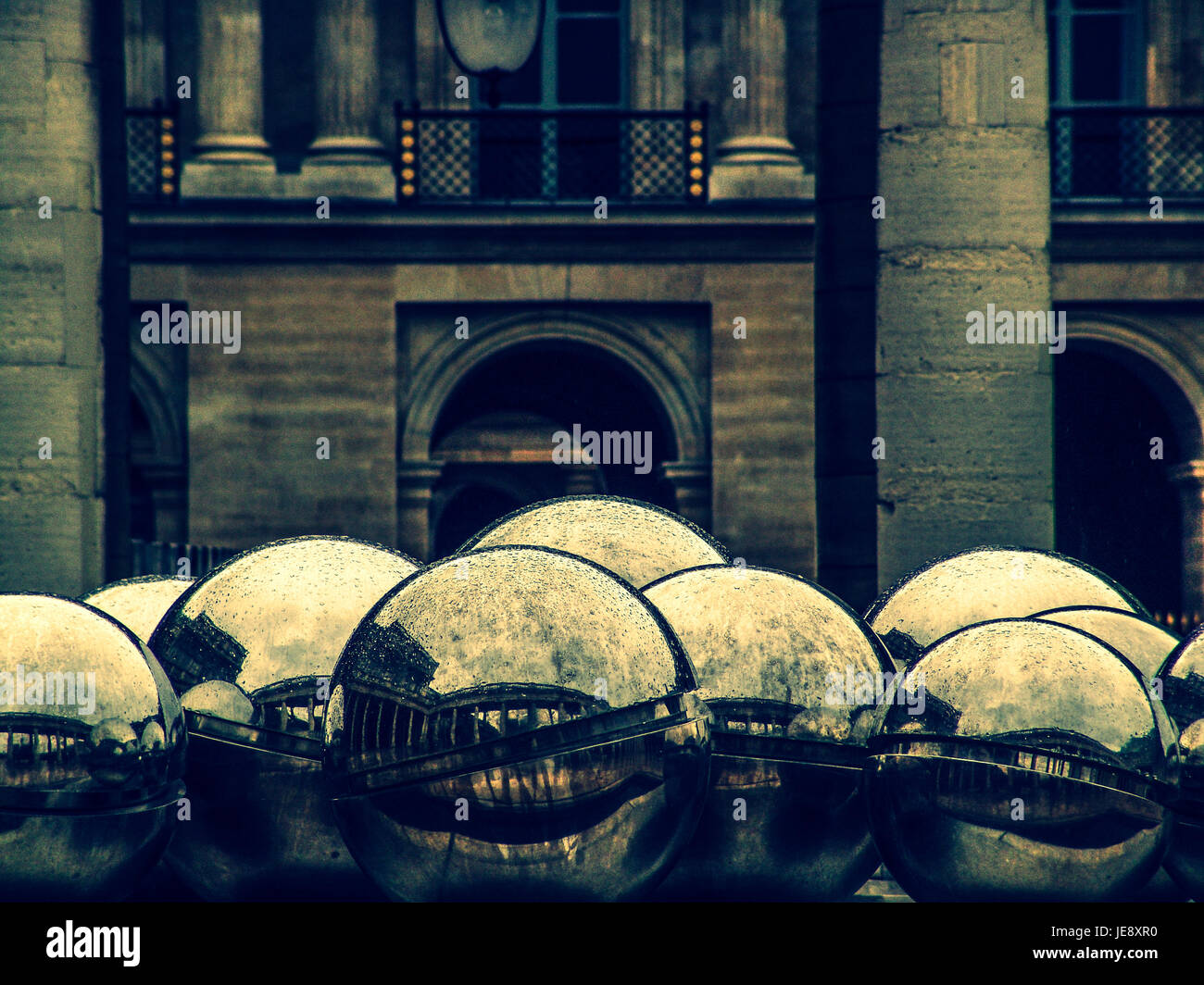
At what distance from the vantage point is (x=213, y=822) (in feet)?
18.2

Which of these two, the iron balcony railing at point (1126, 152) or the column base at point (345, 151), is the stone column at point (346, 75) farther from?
the iron balcony railing at point (1126, 152)

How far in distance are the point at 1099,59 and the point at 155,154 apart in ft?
43.5

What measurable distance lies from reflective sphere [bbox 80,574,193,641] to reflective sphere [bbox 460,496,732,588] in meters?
1.31

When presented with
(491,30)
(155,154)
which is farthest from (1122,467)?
(491,30)

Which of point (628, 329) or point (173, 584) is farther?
point (628, 329)

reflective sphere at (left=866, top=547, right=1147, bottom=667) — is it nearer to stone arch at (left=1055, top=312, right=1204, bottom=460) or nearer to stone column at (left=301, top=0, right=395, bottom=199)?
stone arch at (left=1055, top=312, right=1204, bottom=460)

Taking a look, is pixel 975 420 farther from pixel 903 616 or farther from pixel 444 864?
pixel 444 864

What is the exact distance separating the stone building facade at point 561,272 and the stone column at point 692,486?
0.15 feet

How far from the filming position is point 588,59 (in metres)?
24.2

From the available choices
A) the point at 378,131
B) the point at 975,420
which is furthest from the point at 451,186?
the point at 975,420

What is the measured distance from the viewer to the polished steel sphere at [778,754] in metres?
5.38

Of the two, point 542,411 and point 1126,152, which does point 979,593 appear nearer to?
point 542,411
